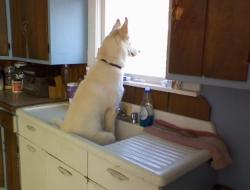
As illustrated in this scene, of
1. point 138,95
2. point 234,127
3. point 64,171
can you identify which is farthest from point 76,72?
point 234,127

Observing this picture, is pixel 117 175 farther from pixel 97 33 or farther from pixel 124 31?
pixel 97 33

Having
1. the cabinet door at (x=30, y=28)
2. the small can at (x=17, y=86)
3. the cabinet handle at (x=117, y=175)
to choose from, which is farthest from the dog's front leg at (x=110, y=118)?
the small can at (x=17, y=86)

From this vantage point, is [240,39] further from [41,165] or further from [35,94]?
[35,94]

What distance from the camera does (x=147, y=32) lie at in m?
1.85

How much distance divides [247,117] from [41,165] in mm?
1312

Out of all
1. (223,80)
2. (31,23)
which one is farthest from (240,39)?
(31,23)

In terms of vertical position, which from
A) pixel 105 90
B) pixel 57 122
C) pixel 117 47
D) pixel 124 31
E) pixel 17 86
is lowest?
pixel 57 122

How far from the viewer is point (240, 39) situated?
974mm

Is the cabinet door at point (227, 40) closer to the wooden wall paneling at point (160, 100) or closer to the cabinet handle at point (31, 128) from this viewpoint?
the wooden wall paneling at point (160, 100)

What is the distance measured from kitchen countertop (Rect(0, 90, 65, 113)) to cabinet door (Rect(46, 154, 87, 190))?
612mm

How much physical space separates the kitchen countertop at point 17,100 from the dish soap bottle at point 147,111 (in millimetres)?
941

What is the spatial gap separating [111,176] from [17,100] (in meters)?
1.36

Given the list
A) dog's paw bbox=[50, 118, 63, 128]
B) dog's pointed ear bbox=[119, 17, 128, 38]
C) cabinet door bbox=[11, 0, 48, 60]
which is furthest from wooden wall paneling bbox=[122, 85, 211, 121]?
cabinet door bbox=[11, 0, 48, 60]

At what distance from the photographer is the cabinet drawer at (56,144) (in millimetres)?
1396
